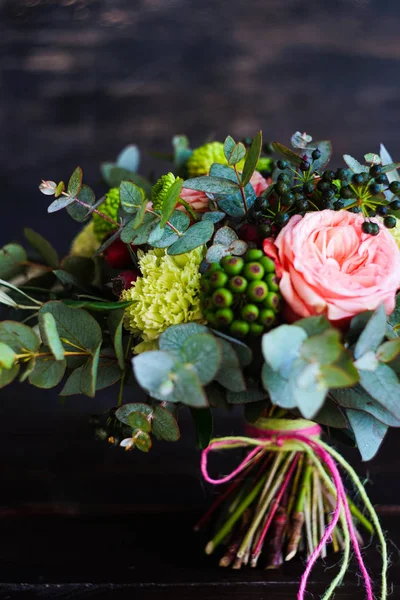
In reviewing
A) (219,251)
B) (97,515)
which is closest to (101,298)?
(219,251)

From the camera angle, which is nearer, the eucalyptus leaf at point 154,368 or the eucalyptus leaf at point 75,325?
the eucalyptus leaf at point 154,368

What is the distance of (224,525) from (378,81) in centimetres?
104

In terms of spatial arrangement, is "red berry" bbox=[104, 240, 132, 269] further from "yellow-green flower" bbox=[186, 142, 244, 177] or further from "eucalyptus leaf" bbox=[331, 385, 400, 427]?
"eucalyptus leaf" bbox=[331, 385, 400, 427]

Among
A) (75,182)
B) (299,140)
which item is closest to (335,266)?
(299,140)

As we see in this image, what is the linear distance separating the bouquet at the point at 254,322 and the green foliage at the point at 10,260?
0.19 m

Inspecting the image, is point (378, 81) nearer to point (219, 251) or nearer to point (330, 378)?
point (219, 251)

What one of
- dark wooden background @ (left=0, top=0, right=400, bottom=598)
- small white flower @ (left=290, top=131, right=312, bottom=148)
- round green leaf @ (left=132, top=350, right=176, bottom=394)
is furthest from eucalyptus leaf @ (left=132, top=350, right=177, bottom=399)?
dark wooden background @ (left=0, top=0, right=400, bottom=598)

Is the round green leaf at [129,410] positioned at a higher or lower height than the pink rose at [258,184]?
lower

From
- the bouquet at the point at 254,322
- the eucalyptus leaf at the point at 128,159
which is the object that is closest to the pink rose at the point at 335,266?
the bouquet at the point at 254,322

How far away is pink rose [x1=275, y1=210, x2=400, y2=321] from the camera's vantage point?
1.79 feet

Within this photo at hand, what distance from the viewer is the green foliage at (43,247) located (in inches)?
36.3

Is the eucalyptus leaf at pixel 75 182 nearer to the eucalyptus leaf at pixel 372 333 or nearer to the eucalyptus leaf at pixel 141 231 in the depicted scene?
the eucalyptus leaf at pixel 141 231

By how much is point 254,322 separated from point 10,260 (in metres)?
0.48

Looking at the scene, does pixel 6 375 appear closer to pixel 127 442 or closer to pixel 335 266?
pixel 127 442
